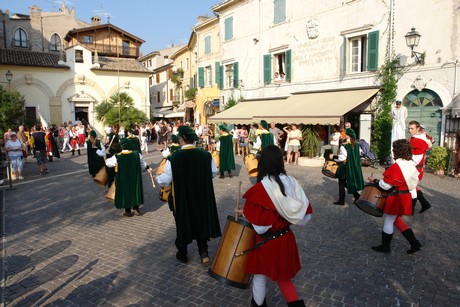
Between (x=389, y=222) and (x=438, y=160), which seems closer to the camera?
(x=389, y=222)

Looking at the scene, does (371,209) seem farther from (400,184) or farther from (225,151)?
(225,151)

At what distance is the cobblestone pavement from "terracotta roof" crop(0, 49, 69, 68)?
24012mm

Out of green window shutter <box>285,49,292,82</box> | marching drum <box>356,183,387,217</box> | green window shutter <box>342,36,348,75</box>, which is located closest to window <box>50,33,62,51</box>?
green window shutter <box>285,49,292,82</box>

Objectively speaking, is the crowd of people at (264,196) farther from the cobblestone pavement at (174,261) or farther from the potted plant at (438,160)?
the potted plant at (438,160)

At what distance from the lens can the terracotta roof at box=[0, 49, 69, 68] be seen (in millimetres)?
28172

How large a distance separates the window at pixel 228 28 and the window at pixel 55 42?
29.4 m

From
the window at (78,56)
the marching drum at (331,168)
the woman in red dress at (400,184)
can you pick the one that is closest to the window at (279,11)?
the marching drum at (331,168)

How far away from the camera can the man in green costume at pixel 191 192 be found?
4.81 m

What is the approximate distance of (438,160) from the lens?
38.3 ft

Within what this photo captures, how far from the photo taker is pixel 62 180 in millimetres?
12195

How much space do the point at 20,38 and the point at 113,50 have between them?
496 inches

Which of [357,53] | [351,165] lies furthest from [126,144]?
[357,53]

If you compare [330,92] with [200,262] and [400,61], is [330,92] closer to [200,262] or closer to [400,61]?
[400,61]

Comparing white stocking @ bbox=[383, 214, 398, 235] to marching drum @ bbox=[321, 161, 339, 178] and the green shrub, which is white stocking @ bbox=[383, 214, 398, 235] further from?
the green shrub
